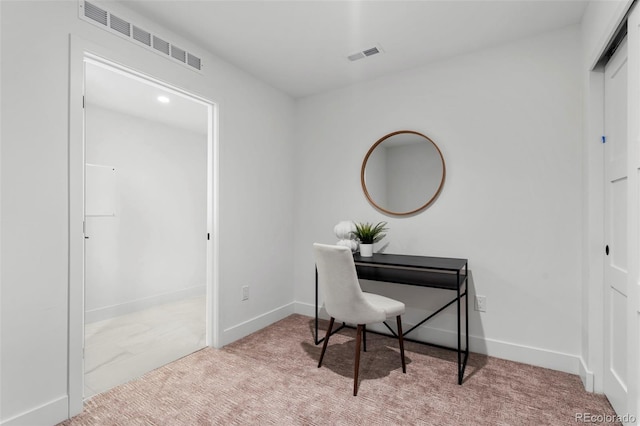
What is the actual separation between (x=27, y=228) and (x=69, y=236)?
0.18 meters

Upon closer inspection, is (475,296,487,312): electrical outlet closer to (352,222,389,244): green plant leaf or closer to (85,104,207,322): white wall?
(352,222,389,244): green plant leaf

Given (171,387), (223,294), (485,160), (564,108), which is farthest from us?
(223,294)

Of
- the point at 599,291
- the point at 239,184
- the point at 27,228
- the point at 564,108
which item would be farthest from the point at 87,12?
the point at 599,291

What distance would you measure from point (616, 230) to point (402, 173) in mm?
1484

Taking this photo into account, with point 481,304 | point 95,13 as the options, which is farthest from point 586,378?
point 95,13

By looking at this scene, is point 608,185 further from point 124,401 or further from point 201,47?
point 124,401

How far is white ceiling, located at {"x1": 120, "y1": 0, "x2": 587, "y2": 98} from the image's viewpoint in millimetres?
1994

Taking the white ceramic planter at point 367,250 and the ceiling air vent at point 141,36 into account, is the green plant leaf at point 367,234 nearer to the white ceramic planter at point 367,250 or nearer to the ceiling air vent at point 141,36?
the white ceramic planter at point 367,250

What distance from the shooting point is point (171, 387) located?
201 cm

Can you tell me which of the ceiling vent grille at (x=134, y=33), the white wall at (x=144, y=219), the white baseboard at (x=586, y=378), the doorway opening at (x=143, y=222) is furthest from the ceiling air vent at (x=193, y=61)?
the white baseboard at (x=586, y=378)

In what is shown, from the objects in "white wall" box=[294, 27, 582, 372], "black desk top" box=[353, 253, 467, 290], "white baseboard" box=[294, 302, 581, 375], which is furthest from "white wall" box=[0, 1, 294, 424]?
"white baseboard" box=[294, 302, 581, 375]

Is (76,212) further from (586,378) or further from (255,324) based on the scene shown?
(586,378)

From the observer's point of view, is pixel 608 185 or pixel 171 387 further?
pixel 171 387

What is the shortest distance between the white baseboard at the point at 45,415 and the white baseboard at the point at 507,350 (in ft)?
7.44
